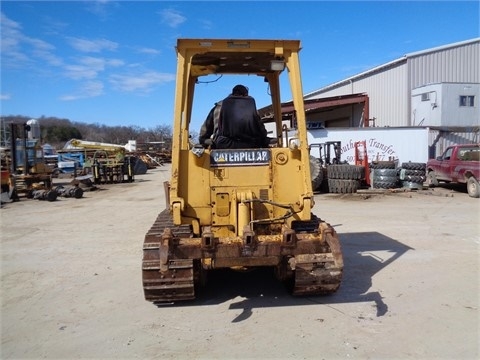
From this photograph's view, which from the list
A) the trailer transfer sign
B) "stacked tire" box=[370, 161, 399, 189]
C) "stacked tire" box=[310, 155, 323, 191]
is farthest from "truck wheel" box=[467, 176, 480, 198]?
the trailer transfer sign

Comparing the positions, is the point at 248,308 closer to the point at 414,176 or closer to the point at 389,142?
the point at 414,176

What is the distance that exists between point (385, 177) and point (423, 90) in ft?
35.3

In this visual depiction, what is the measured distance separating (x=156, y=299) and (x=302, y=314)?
1.63 meters

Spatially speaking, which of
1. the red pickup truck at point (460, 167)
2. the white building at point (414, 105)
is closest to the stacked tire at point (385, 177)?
the red pickup truck at point (460, 167)

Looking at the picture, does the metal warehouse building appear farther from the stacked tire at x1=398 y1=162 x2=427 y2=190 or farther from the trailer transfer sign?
the trailer transfer sign

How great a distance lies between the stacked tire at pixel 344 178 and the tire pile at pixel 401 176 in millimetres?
742

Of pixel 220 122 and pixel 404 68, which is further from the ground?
pixel 404 68

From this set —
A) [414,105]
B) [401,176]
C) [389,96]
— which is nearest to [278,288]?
[401,176]

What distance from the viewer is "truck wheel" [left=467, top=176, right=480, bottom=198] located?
584 inches

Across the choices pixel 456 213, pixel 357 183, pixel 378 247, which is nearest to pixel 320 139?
pixel 357 183

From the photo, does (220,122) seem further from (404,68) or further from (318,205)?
(404,68)

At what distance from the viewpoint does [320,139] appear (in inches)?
860

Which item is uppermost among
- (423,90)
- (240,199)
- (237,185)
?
(423,90)

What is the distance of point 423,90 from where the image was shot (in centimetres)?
2530
